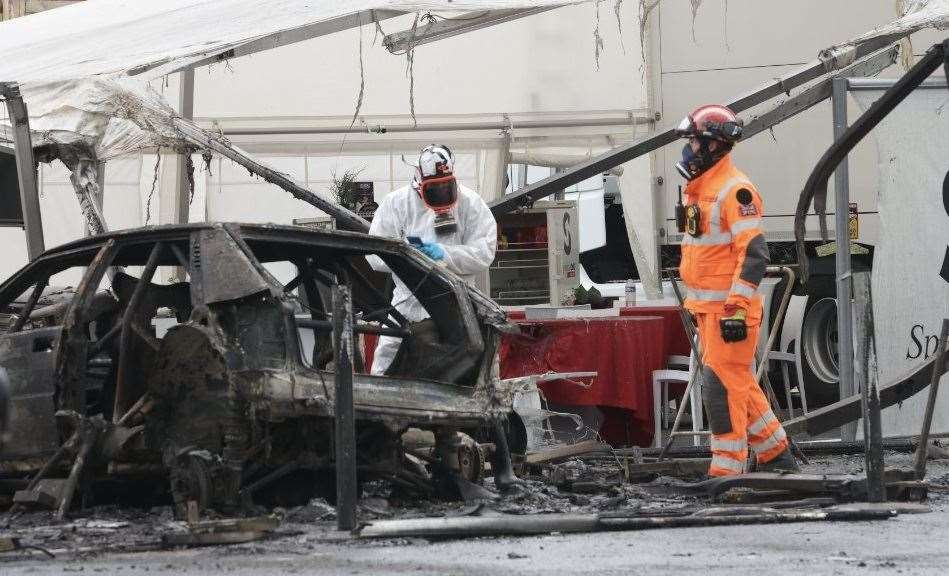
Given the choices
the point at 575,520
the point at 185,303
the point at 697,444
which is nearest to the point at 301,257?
the point at 185,303

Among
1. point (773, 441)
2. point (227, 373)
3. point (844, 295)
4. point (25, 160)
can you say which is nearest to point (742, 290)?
point (773, 441)

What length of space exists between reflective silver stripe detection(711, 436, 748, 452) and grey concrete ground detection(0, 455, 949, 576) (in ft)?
5.55

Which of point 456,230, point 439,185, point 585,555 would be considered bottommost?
point 585,555

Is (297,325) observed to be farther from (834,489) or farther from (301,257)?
(834,489)

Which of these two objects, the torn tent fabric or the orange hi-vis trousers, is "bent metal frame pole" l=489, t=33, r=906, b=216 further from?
the orange hi-vis trousers

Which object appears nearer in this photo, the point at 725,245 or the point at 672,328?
the point at 725,245

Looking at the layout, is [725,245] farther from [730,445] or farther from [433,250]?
[433,250]

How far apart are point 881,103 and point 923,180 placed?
2446 mm

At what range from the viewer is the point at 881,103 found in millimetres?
7375

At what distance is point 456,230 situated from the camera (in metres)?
9.18

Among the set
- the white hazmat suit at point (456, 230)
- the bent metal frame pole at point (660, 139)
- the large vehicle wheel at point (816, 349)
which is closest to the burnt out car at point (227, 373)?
the white hazmat suit at point (456, 230)

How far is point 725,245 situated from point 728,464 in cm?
112

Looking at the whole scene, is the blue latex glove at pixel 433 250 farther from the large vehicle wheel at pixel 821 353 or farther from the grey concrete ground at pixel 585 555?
the large vehicle wheel at pixel 821 353

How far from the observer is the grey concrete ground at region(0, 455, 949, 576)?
192 inches
